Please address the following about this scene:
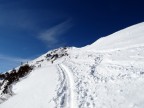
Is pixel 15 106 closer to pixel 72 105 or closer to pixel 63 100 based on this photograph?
pixel 63 100

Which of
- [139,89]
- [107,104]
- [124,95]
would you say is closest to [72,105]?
[107,104]

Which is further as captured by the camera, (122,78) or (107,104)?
(122,78)

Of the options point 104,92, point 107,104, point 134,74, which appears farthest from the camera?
point 134,74

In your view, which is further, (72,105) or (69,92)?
(69,92)

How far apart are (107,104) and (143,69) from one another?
4507 millimetres

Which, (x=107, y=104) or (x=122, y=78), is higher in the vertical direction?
(x=122, y=78)

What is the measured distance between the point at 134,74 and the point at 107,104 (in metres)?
3.76

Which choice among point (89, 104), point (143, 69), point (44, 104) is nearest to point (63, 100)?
point (44, 104)

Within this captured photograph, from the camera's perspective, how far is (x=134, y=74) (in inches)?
504

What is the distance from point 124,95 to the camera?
1027 centimetres

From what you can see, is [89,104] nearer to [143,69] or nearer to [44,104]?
[44,104]

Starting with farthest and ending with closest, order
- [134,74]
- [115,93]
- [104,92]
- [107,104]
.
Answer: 1. [134,74]
2. [104,92]
3. [115,93]
4. [107,104]

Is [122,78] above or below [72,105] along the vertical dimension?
above

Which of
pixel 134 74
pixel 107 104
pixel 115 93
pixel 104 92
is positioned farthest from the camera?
pixel 134 74
